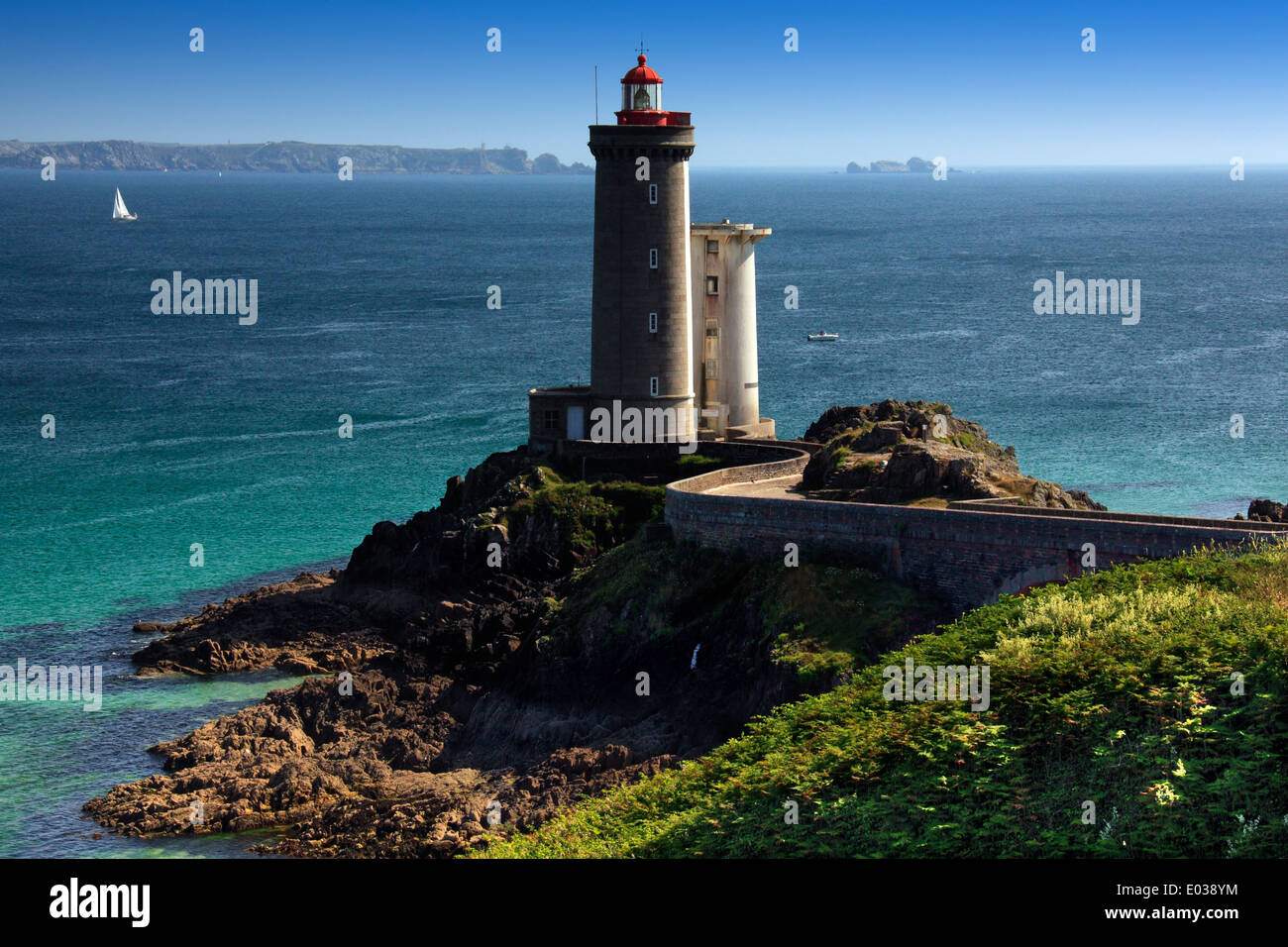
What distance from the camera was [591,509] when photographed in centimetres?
5100

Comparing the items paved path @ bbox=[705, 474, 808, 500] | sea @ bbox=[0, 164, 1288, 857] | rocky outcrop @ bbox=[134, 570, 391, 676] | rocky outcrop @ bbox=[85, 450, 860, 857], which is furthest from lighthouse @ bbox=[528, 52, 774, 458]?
sea @ bbox=[0, 164, 1288, 857]

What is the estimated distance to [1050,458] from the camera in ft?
260

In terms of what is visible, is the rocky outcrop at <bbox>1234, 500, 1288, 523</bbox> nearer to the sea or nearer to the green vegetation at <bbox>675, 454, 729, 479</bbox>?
the sea

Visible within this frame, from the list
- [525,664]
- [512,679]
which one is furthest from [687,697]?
[512,679]

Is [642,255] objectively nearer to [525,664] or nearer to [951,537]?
[525,664]

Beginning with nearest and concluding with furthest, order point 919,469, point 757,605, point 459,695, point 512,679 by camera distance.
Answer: point 757,605 < point 919,469 < point 512,679 < point 459,695

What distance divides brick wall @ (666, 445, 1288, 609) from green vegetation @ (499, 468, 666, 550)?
7.24 m

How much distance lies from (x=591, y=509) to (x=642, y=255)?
9.03m

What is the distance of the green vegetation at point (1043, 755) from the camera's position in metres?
23.8

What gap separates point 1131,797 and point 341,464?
208ft

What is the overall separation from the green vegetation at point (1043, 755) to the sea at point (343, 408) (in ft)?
44.4

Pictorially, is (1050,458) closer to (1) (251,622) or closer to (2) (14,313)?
(1) (251,622)

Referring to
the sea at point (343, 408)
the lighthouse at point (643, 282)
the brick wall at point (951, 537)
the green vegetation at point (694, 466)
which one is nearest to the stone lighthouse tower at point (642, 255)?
the lighthouse at point (643, 282)
